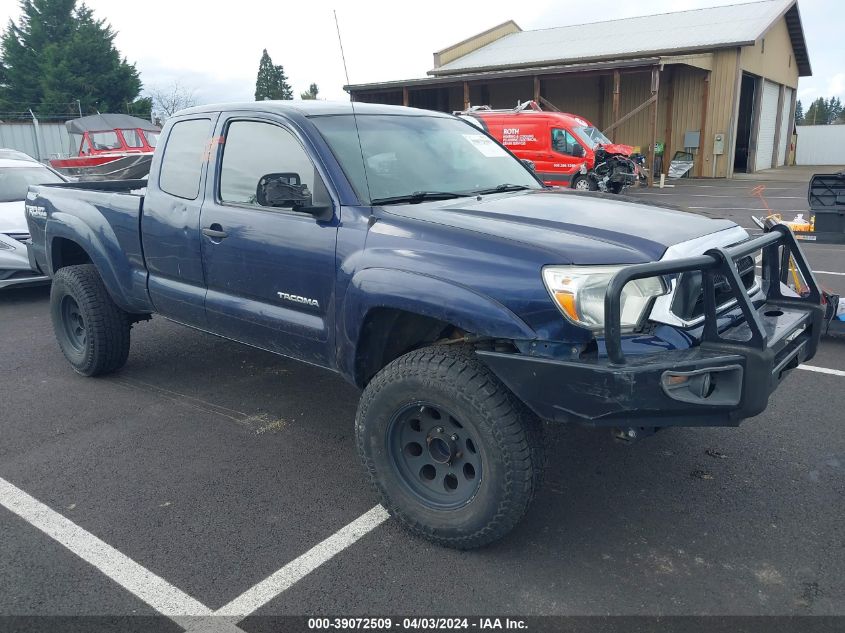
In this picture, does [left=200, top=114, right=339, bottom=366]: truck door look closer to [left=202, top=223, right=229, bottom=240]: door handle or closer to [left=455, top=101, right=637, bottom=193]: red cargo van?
[left=202, top=223, right=229, bottom=240]: door handle

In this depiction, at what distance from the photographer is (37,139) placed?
2603 cm

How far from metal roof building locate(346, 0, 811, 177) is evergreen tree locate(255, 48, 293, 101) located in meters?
32.5

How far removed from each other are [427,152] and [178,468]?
7.22 ft

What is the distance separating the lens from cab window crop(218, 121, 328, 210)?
10.9 ft

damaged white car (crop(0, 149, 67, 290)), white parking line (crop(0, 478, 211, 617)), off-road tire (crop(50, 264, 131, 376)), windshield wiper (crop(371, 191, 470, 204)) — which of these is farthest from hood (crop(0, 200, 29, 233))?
windshield wiper (crop(371, 191, 470, 204))

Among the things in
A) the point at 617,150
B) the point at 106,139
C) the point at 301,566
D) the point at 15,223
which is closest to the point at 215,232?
the point at 301,566

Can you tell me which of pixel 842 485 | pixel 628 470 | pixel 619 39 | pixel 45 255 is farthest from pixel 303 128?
pixel 619 39

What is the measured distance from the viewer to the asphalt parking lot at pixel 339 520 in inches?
106

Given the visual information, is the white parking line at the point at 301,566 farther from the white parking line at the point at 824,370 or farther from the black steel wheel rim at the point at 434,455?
the white parking line at the point at 824,370

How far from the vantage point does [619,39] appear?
30766 millimetres

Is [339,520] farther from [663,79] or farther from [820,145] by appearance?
[820,145]

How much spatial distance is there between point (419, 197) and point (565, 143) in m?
16.0

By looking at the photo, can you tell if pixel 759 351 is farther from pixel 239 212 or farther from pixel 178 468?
pixel 178 468

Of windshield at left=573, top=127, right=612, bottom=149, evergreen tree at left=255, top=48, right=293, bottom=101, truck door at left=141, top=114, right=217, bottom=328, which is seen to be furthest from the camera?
evergreen tree at left=255, top=48, right=293, bottom=101
